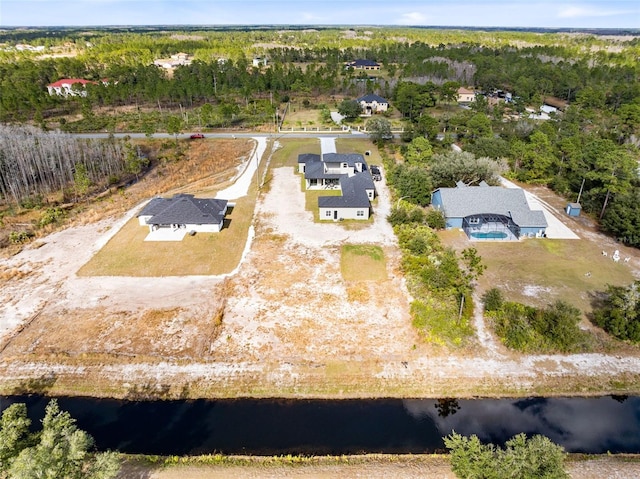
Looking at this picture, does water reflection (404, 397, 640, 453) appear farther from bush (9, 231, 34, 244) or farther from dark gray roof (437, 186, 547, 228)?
bush (9, 231, 34, 244)

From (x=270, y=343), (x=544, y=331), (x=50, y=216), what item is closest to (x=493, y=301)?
(x=544, y=331)

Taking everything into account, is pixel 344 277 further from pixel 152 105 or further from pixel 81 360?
pixel 152 105

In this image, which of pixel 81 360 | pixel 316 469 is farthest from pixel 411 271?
pixel 81 360

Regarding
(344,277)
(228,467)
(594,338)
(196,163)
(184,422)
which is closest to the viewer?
(228,467)

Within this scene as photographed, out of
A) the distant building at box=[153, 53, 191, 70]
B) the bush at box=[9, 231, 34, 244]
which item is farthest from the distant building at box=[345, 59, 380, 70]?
the bush at box=[9, 231, 34, 244]

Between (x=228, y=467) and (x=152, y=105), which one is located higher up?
(x=152, y=105)

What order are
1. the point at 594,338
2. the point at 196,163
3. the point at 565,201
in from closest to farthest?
the point at 594,338 → the point at 565,201 → the point at 196,163

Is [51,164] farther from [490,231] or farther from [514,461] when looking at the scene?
[514,461]
